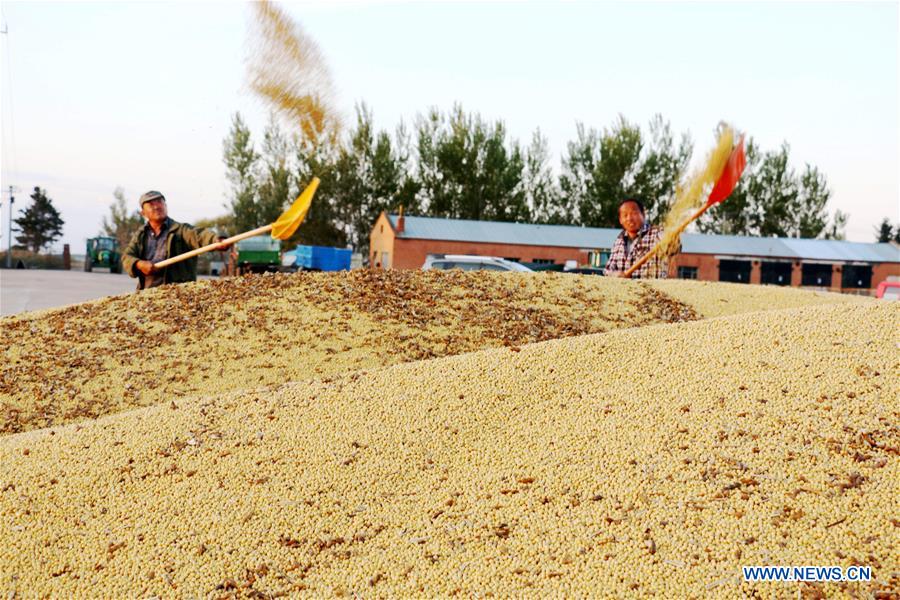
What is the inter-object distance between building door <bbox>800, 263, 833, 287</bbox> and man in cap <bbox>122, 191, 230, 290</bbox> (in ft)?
126

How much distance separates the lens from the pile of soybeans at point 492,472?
9.84ft

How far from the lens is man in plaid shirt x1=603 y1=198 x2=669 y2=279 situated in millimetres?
8297

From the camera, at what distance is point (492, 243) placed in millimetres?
37312

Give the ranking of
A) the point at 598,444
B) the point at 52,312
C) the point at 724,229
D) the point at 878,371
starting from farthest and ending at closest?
the point at 724,229, the point at 52,312, the point at 878,371, the point at 598,444

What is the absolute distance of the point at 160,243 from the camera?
25.0 ft

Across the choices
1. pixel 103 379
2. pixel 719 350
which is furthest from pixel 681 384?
pixel 103 379

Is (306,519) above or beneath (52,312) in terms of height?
beneath

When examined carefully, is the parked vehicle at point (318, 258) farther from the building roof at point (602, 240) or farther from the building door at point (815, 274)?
the building door at point (815, 274)

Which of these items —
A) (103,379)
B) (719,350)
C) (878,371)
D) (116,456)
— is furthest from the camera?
(103,379)

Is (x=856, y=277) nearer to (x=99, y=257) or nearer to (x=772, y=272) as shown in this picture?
(x=772, y=272)

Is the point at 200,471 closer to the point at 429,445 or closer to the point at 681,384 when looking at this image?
the point at 429,445

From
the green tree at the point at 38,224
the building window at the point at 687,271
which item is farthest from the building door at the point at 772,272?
the green tree at the point at 38,224

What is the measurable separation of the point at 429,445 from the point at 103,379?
3565 mm

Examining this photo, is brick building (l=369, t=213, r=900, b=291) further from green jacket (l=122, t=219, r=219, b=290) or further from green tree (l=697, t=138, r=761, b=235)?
green jacket (l=122, t=219, r=219, b=290)
